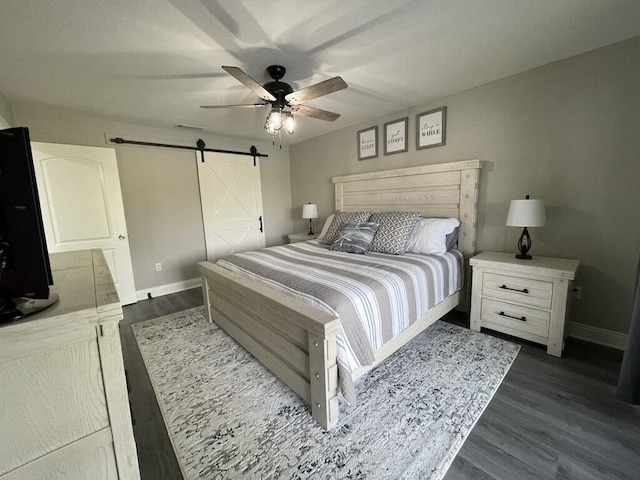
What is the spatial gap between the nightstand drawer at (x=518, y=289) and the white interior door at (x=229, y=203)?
3.62 metres

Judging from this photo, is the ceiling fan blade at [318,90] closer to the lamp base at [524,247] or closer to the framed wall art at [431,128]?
the framed wall art at [431,128]

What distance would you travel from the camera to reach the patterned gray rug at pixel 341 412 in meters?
1.33

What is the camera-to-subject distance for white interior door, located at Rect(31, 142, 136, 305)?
9.48 ft

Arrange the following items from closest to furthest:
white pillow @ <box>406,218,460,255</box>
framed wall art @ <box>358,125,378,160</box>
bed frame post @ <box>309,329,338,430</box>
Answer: bed frame post @ <box>309,329,338,430</box>, white pillow @ <box>406,218,460,255</box>, framed wall art @ <box>358,125,378,160</box>

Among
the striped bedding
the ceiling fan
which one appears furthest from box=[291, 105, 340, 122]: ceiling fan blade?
the striped bedding

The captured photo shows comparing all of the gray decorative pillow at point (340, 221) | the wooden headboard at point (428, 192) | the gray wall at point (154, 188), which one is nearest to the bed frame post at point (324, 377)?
the gray decorative pillow at point (340, 221)

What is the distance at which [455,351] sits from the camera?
7.22 feet

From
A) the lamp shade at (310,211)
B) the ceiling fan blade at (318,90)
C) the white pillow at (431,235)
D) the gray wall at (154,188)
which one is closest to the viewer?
the ceiling fan blade at (318,90)

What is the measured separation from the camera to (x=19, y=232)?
0.64 meters

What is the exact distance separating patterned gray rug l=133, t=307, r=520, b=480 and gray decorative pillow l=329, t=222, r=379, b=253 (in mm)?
1011

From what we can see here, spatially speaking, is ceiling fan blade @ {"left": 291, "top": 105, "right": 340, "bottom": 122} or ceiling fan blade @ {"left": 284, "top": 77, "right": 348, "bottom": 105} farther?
ceiling fan blade @ {"left": 291, "top": 105, "right": 340, "bottom": 122}

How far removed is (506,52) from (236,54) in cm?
207

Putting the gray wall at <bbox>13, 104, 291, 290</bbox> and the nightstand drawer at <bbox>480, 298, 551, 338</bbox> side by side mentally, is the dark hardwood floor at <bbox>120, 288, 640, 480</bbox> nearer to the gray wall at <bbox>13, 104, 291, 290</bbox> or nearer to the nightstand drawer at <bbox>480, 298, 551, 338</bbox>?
the nightstand drawer at <bbox>480, 298, 551, 338</bbox>

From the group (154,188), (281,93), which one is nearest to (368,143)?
(281,93)
